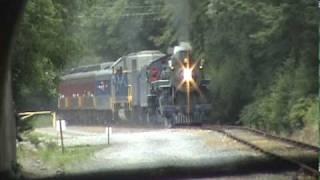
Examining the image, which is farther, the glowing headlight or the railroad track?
the glowing headlight

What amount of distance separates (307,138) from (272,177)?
8.47 meters

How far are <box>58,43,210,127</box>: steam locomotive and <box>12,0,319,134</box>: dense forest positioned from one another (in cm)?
167

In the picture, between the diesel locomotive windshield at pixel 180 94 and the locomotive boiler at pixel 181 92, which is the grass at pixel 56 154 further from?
the locomotive boiler at pixel 181 92

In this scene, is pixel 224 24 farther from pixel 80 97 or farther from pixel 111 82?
pixel 80 97

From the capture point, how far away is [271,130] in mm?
26984

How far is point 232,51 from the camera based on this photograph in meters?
33.5

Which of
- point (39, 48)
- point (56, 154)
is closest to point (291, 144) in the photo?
point (56, 154)

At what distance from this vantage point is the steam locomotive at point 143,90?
32.3 metres

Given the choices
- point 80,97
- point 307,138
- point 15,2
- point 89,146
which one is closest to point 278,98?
point 307,138

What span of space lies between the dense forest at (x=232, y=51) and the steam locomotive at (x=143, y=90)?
1671mm

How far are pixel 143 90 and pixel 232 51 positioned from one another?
537 centimetres

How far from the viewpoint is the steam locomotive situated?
32344mm

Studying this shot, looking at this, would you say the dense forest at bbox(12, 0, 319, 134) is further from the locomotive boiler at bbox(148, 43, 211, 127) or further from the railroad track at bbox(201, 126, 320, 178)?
the locomotive boiler at bbox(148, 43, 211, 127)

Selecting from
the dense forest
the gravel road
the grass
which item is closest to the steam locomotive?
the dense forest
